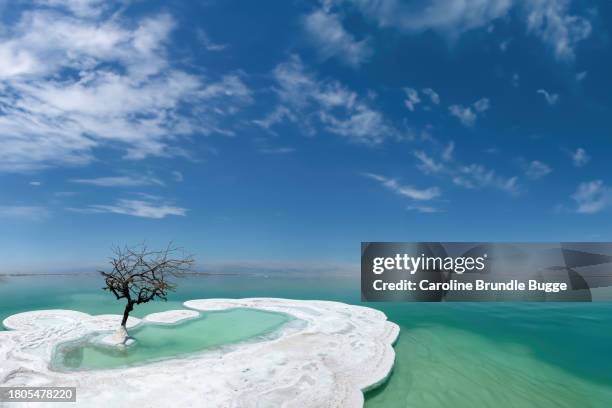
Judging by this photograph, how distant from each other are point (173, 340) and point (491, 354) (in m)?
15.7

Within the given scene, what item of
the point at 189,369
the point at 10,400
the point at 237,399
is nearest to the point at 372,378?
the point at 237,399

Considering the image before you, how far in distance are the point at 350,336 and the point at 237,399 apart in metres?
8.74

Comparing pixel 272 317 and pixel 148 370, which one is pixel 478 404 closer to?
pixel 148 370

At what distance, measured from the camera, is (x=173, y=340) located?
625 inches

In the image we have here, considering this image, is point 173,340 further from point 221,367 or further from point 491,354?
point 491,354

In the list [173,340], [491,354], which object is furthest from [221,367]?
[491,354]

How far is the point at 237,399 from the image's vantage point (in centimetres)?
963

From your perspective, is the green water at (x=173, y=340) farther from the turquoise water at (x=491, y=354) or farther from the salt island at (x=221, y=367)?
the turquoise water at (x=491, y=354)

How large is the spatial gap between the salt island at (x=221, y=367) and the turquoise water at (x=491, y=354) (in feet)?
4.11

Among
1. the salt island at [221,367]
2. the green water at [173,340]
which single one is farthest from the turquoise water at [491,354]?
the green water at [173,340]

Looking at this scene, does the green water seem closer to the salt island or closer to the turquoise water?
the salt island

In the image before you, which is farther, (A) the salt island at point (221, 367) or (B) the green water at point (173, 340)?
(B) the green water at point (173, 340)

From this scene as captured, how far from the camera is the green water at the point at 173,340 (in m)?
12.6

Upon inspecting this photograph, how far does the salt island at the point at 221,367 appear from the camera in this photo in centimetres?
978
